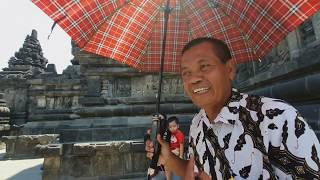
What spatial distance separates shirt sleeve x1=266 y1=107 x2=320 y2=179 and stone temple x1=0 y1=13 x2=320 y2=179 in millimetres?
2393

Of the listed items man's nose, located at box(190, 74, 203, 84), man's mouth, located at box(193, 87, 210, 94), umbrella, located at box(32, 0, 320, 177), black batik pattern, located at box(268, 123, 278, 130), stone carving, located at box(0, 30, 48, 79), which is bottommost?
black batik pattern, located at box(268, 123, 278, 130)

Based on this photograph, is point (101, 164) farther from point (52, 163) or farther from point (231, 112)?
point (231, 112)

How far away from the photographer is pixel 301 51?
3648 millimetres

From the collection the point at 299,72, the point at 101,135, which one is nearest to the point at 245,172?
the point at 299,72

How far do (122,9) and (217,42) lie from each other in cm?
111

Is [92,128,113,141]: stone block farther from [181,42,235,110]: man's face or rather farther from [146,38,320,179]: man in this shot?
[181,42,235,110]: man's face

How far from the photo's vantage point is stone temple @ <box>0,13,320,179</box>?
142 inches

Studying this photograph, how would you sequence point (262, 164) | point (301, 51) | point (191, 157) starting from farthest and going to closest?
point (301, 51)
point (191, 157)
point (262, 164)

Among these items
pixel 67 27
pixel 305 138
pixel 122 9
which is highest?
pixel 122 9

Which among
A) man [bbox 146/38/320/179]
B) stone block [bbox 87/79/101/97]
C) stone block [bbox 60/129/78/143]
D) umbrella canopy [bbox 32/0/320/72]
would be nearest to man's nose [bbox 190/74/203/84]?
man [bbox 146/38/320/179]

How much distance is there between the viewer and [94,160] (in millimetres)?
4125

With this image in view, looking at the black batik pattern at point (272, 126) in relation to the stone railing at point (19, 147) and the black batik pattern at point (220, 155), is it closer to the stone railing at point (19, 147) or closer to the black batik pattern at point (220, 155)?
the black batik pattern at point (220, 155)

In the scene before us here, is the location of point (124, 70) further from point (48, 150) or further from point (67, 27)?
point (67, 27)

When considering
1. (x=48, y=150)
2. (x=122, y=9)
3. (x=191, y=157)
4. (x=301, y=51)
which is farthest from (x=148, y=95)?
(x=191, y=157)
